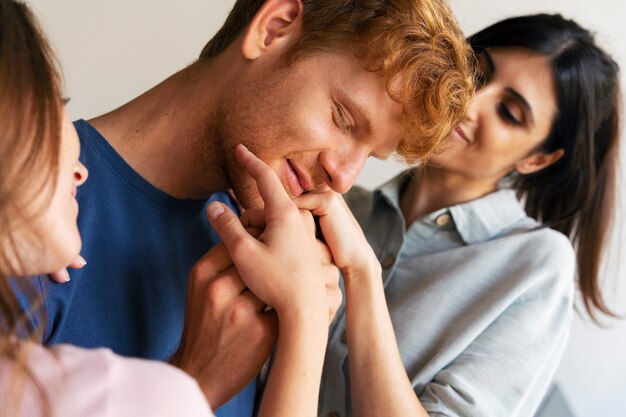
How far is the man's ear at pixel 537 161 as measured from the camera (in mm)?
1537

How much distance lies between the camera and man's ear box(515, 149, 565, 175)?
154cm

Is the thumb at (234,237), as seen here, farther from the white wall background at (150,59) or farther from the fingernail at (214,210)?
the white wall background at (150,59)

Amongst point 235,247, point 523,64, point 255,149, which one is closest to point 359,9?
point 255,149

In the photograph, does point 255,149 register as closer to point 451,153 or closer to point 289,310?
point 289,310

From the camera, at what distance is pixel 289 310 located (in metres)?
0.78

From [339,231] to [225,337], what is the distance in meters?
0.30

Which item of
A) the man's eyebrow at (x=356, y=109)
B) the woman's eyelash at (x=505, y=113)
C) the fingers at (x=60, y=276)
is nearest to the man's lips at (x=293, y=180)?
the man's eyebrow at (x=356, y=109)

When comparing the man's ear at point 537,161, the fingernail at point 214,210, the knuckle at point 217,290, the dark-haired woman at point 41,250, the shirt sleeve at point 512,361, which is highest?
the dark-haired woman at point 41,250

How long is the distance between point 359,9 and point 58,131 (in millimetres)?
549

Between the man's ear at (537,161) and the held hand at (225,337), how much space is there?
92 cm

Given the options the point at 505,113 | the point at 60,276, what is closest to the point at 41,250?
the point at 60,276

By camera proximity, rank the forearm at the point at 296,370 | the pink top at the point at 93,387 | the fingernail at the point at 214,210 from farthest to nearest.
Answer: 1. the fingernail at the point at 214,210
2. the forearm at the point at 296,370
3. the pink top at the point at 93,387

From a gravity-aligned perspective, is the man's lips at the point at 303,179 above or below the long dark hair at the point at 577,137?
above

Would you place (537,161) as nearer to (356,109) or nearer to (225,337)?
(356,109)
